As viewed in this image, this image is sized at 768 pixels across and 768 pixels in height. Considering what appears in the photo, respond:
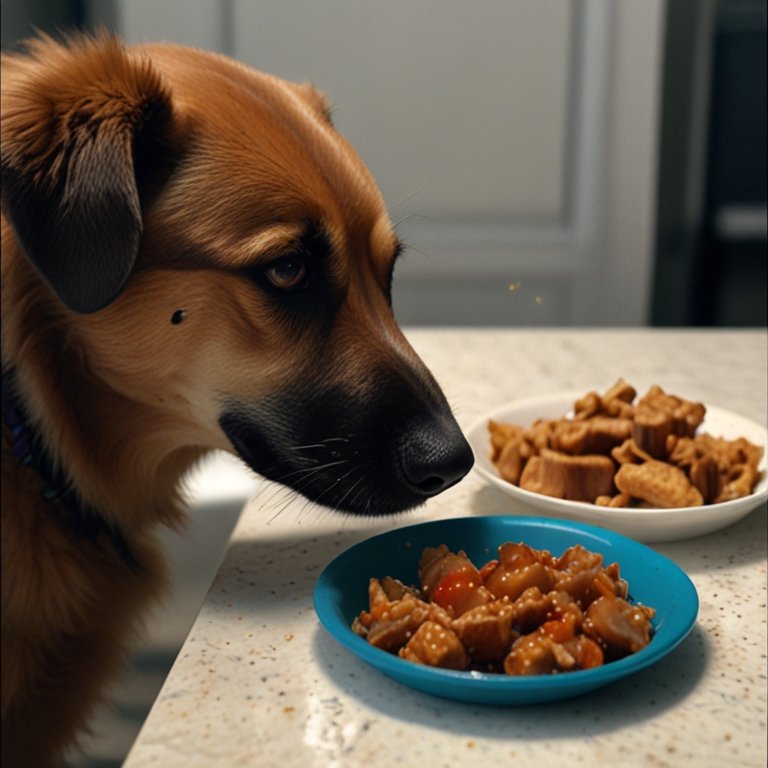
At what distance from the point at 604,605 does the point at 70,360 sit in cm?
62

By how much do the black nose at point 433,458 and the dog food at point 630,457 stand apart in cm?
14

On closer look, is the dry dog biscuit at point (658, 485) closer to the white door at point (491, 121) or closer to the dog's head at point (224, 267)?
the dog's head at point (224, 267)

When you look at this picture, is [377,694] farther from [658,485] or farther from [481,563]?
[658,485]

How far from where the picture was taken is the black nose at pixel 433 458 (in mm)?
1021

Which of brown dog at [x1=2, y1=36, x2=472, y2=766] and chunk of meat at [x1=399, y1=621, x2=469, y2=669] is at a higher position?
brown dog at [x1=2, y1=36, x2=472, y2=766]

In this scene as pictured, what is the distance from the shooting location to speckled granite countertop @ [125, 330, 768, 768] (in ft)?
2.47

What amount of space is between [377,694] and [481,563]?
211 millimetres

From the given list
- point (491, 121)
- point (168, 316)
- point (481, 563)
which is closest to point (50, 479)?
point (168, 316)

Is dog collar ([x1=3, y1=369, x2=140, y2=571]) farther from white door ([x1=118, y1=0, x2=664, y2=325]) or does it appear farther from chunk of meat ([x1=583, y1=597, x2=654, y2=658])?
white door ([x1=118, y1=0, x2=664, y2=325])

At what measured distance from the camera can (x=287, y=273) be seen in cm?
105

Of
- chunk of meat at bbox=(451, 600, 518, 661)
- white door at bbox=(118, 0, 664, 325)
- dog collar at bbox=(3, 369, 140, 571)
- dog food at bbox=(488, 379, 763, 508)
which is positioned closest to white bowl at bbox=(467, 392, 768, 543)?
dog food at bbox=(488, 379, 763, 508)

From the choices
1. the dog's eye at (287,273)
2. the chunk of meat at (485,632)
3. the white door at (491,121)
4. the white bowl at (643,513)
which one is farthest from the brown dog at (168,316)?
the white door at (491,121)

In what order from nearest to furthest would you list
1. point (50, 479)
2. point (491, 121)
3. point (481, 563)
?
point (481, 563)
point (50, 479)
point (491, 121)

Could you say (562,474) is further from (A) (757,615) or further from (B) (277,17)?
(B) (277,17)
